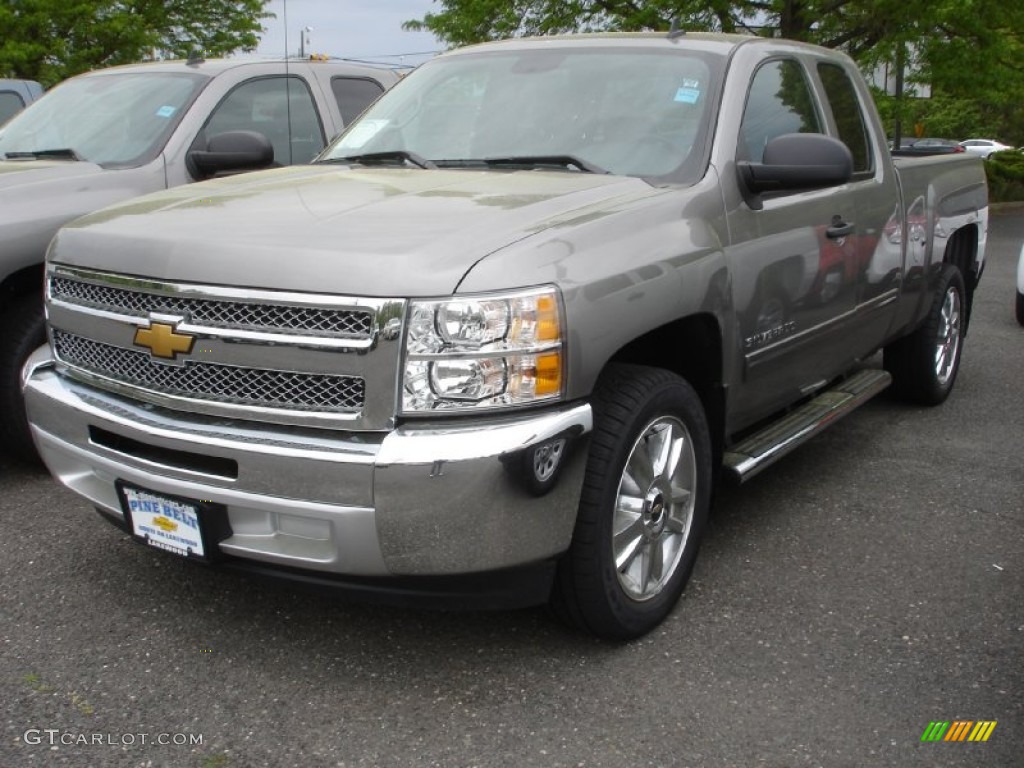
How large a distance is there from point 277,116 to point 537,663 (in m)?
4.11

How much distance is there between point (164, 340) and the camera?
3088 millimetres

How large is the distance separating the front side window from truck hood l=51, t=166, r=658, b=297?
7.20 feet

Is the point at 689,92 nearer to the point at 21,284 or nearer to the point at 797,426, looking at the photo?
the point at 797,426

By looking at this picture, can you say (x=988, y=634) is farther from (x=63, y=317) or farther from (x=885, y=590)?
(x=63, y=317)

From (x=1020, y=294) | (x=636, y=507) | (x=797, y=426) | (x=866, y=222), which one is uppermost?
(x=866, y=222)

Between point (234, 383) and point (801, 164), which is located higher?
point (801, 164)

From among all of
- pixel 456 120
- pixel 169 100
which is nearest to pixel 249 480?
pixel 456 120

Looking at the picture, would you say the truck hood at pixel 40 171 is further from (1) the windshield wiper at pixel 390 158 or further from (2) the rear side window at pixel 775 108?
(2) the rear side window at pixel 775 108

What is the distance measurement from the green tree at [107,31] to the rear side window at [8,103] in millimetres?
10705

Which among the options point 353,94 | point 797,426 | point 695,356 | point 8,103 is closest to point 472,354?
point 695,356

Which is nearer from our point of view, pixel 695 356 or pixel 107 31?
pixel 695 356

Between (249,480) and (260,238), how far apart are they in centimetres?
66

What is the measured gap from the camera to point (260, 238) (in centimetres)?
305

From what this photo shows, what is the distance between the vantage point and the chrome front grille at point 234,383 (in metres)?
2.88
